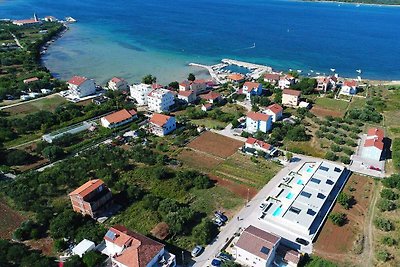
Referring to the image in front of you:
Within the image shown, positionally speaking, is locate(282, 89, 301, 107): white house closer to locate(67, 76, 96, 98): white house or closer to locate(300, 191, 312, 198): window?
locate(300, 191, 312, 198): window

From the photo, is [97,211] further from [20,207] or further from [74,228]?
[20,207]

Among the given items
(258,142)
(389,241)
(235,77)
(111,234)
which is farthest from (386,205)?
(235,77)

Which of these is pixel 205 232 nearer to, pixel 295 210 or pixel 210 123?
pixel 295 210

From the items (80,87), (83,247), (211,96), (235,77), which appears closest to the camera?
(83,247)

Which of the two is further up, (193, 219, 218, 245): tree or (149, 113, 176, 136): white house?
(149, 113, 176, 136): white house

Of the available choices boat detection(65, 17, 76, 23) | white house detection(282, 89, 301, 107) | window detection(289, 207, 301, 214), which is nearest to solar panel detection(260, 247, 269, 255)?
window detection(289, 207, 301, 214)

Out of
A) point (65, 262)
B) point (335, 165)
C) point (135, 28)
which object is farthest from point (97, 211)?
point (135, 28)
